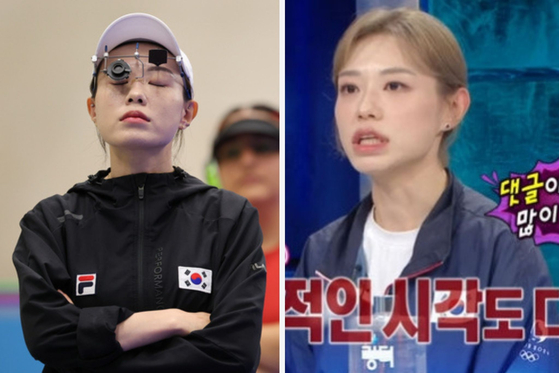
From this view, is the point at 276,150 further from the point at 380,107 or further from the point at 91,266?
the point at 91,266

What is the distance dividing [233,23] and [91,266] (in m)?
1.54

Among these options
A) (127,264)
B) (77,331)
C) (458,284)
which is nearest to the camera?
(77,331)

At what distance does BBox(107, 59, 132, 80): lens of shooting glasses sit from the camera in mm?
2775

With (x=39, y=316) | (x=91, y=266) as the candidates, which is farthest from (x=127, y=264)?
(x=39, y=316)

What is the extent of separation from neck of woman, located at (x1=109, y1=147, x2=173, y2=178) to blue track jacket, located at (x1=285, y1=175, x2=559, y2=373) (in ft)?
3.81

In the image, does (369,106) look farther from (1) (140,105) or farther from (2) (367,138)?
(1) (140,105)

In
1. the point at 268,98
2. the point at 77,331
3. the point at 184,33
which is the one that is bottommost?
the point at 77,331

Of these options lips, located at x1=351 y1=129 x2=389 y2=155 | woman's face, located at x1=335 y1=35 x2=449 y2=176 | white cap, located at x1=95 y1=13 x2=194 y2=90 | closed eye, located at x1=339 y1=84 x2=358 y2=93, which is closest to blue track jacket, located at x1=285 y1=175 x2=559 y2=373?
woman's face, located at x1=335 y1=35 x2=449 y2=176

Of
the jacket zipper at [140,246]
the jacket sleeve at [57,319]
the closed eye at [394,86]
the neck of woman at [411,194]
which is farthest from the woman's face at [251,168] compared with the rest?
the jacket sleeve at [57,319]

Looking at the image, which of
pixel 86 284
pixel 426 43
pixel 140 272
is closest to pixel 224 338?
pixel 140 272

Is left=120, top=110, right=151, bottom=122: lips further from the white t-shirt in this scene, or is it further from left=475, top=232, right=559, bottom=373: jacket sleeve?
left=475, top=232, right=559, bottom=373: jacket sleeve

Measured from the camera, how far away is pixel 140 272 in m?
2.61

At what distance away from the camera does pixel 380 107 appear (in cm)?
359

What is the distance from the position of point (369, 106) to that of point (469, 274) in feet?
2.83
